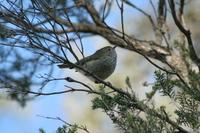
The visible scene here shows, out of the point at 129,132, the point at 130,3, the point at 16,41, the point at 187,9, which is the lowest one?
the point at 129,132

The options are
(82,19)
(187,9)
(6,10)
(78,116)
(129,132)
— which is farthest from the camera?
(78,116)

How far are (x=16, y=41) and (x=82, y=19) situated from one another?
2771 mm

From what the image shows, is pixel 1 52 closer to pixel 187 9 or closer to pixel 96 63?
pixel 96 63

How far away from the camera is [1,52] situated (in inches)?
172

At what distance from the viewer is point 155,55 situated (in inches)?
216

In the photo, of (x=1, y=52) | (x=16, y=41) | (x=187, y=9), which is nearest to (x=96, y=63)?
(x=1, y=52)

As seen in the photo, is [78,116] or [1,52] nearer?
[1,52]

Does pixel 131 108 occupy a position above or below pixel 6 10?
below

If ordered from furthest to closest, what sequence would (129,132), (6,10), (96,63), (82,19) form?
(82,19)
(96,63)
(6,10)
(129,132)

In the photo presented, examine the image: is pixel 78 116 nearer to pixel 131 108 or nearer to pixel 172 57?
pixel 172 57

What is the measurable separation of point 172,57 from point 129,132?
3114mm

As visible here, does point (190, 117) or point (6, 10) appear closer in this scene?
point (190, 117)

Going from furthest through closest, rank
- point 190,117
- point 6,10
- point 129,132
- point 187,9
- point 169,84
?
point 187,9 → point 6,10 → point 169,84 → point 190,117 → point 129,132

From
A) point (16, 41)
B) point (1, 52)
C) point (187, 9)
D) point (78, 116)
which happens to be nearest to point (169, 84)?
point (16, 41)
